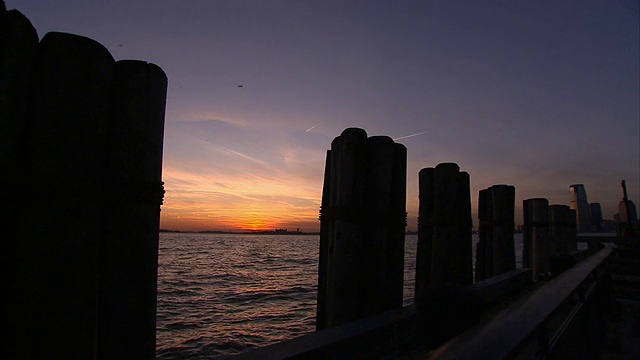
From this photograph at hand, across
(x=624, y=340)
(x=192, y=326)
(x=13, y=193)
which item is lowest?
(x=192, y=326)

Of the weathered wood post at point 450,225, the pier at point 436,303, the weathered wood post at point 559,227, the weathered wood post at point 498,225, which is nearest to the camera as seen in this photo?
the pier at point 436,303

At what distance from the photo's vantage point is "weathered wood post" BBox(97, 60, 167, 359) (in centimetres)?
234

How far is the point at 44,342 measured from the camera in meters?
2.10

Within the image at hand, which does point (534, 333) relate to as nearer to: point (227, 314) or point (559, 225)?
point (559, 225)

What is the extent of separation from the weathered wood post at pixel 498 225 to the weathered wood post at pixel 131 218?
7.64 metres

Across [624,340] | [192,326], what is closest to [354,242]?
[624,340]

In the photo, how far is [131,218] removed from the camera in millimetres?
2395

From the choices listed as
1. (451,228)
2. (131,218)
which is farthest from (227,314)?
(131,218)

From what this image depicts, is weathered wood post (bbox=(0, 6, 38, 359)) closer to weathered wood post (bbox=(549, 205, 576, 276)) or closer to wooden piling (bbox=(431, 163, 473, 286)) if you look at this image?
wooden piling (bbox=(431, 163, 473, 286))

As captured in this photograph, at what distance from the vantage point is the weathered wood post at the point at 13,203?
2.02 meters

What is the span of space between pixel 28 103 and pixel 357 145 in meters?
2.67

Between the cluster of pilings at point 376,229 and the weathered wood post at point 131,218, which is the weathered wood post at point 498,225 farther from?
the weathered wood post at point 131,218

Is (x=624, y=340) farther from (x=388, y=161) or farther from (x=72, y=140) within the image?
(x=72, y=140)

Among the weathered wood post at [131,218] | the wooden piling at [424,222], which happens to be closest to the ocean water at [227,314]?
the wooden piling at [424,222]
